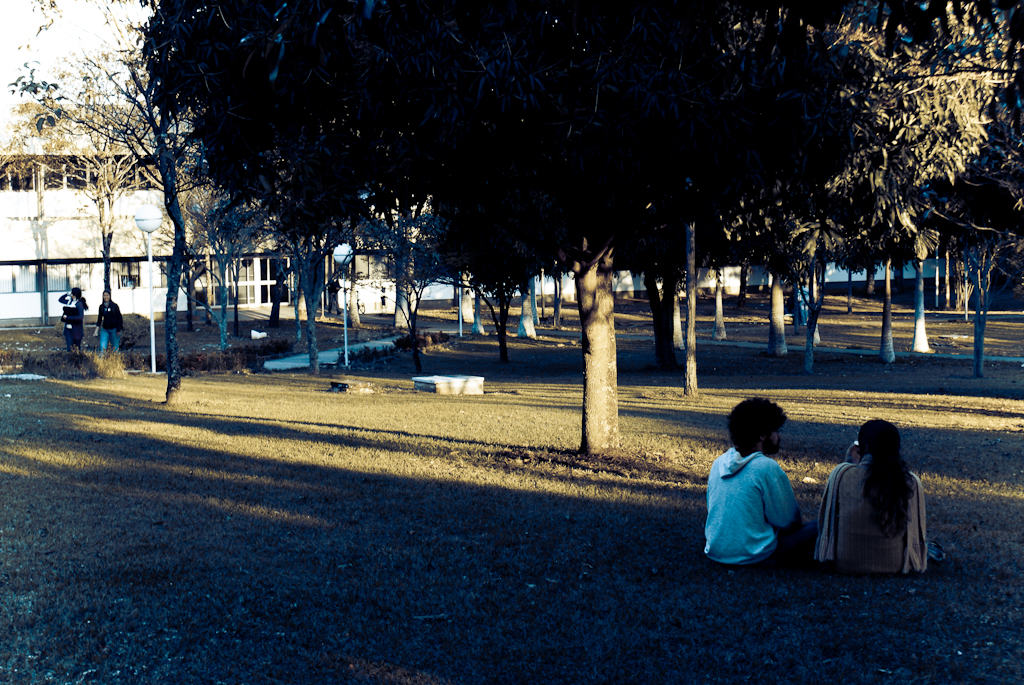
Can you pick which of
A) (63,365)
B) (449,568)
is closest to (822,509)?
(449,568)

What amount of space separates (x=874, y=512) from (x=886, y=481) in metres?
0.22

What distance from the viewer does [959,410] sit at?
15688 mm

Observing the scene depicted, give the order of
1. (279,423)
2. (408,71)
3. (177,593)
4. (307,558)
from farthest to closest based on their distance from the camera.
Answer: (279,423) → (408,71) → (307,558) → (177,593)

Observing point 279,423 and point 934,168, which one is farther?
point 279,423

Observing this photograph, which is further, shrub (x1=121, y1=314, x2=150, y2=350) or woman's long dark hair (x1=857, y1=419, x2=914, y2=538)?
shrub (x1=121, y1=314, x2=150, y2=350)

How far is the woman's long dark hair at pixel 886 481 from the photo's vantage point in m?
5.15

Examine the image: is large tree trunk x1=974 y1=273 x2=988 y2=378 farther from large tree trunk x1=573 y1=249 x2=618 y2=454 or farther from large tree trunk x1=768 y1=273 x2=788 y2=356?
large tree trunk x1=573 y1=249 x2=618 y2=454

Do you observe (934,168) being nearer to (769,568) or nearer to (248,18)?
(769,568)

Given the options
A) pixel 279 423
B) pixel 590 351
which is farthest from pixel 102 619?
pixel 279 423

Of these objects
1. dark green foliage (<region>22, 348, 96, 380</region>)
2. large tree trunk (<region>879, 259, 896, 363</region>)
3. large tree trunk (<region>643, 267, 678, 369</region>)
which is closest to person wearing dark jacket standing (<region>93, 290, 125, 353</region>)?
dark green foliage (<region>22, 348, 96, 380</region>)

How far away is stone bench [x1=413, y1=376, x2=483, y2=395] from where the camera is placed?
61.1 ft

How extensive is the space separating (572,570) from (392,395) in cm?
1257

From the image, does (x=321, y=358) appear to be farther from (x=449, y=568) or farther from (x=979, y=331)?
(x=449, y=568)

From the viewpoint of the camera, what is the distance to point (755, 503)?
5.57 meters
